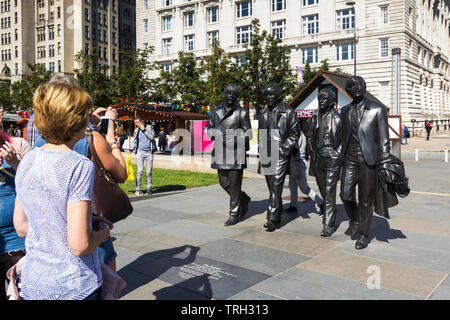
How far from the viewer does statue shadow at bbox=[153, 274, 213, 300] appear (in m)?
3.63

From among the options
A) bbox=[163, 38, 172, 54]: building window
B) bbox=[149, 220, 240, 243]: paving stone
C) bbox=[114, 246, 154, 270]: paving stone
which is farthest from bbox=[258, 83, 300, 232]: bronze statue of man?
bbox=[163, 38, 172, 54]: building window

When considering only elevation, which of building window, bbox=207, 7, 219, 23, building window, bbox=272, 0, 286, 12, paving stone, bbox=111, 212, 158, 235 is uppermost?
building window, bbox=207, 7, 219, 23

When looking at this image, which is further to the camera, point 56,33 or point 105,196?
point 56,33

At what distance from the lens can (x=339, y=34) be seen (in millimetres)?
45938

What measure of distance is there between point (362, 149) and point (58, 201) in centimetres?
422

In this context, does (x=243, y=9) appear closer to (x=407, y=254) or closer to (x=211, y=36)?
(x=211, y=36)

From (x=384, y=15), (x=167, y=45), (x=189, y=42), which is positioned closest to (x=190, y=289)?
(x=384, y=15)

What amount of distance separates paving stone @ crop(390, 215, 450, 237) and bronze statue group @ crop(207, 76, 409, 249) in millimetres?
990

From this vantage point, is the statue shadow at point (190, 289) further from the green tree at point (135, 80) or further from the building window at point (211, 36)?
the building window at point (211, 36)

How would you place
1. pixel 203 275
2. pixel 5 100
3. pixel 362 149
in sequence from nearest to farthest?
1. pixel 203 275
2. pixel 362 149
3. pixel 5 100

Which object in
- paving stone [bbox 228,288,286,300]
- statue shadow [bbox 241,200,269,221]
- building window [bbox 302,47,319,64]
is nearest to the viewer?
paving stone [bbox 228,288,286,300]

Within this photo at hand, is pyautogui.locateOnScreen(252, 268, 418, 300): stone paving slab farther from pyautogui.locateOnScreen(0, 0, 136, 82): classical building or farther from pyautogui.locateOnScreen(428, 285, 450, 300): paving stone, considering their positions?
pyautogui.locateOnScreen(0, 0, 136, 82): classical building

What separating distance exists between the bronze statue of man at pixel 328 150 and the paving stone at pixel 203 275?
1960 mm
